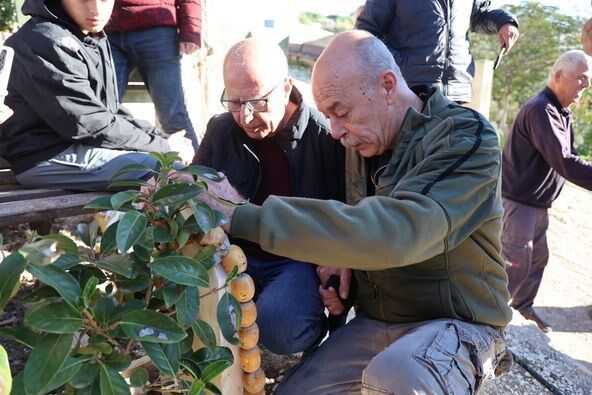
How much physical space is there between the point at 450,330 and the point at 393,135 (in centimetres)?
68

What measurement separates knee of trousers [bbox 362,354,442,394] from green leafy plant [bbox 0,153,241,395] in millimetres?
438

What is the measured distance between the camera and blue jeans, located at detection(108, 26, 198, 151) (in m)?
3.34

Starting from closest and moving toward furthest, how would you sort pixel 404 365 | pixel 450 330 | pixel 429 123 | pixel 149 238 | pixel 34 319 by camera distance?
pixel 34 319
pixel 149 238
pixel 404 365
pixel 450 330
pixel 429 123

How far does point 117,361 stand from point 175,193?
40cm

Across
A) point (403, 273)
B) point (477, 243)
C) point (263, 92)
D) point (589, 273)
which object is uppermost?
point (263, 92)

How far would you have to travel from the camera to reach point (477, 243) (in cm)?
173

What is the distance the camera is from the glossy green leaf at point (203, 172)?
1.38 meters

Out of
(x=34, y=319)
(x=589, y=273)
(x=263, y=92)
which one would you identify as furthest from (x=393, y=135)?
(x=589, y=273)

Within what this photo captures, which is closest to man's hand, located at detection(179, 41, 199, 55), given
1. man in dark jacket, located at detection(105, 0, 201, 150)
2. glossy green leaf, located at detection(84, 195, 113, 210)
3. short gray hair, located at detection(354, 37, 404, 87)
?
man in dark jacket, located at detection(105, 0, 201, 150)

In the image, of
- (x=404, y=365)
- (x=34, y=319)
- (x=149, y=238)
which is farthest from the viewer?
(x=404, y=365)

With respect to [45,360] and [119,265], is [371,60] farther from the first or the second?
[45,360]

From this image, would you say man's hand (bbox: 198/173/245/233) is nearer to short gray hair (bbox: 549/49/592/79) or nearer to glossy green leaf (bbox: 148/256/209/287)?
glossy green leaf (bbox: 148/256/209/287)

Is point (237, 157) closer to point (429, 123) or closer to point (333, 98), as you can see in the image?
point (333, 98)

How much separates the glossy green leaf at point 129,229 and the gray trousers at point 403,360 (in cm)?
81
